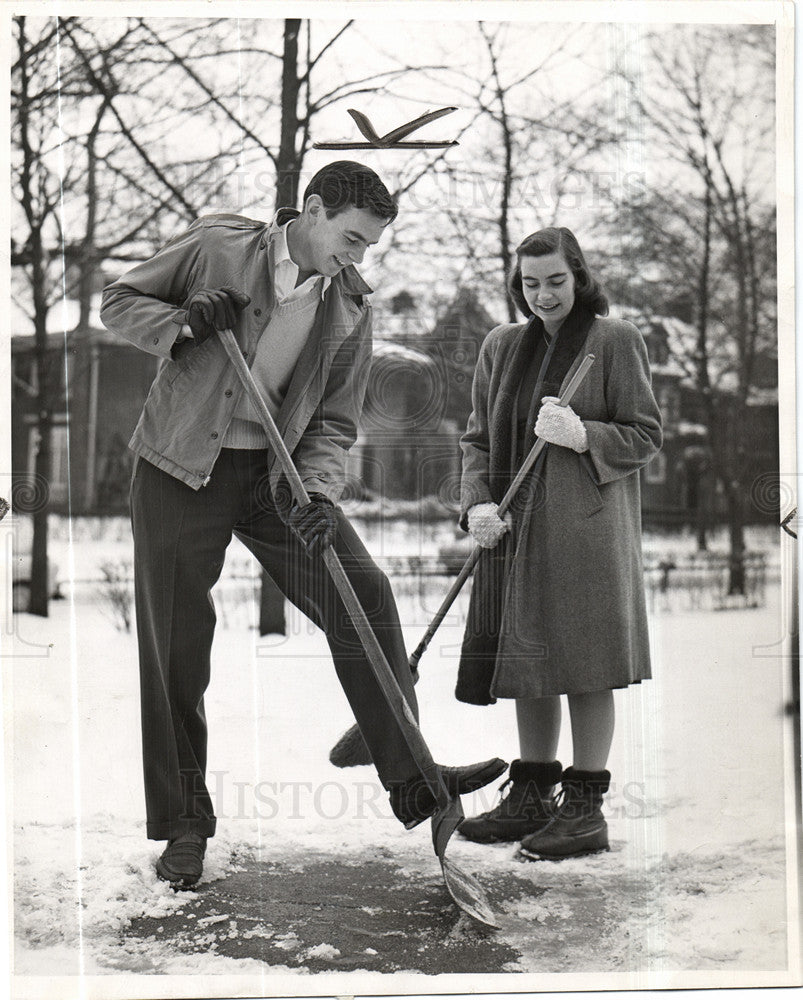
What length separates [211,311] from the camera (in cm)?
274

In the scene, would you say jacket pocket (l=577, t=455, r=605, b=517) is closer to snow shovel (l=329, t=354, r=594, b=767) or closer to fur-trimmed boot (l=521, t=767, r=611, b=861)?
snow shovel (l=329, t=354, r=594, b=767)

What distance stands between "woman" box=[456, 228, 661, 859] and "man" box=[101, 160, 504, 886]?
8.3 inches

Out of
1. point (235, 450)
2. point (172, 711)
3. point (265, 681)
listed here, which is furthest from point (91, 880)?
point (235, 450)

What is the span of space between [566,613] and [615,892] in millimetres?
836

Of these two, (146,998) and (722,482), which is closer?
(146,998)

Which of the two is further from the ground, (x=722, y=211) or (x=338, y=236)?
(x=722, y=211)

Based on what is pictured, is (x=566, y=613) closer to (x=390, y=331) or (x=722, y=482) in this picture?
(x=722, y=482)

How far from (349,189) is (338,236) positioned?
0.14 m

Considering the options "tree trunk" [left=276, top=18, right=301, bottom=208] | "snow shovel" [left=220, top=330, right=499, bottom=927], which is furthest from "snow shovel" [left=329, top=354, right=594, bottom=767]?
"tree trunk" [left=276, top=18, right=301, bottom=208]

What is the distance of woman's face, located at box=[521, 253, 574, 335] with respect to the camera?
2.95 metres

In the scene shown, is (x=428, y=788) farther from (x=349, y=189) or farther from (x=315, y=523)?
(x=349, y=189)

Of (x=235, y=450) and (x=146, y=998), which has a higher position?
(x=235, y=450)

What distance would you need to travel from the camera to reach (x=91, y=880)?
2.95 m

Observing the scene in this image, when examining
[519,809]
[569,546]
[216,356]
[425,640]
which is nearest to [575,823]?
[519,809]
